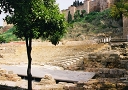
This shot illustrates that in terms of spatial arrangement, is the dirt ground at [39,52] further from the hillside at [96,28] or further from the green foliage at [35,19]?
the green foliage at [35,19]

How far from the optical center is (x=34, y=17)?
10953mm

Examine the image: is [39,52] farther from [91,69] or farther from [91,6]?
[91,6]

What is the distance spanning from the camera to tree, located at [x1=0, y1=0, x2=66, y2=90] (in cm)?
1078

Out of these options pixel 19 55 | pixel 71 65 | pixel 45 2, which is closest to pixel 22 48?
pixel 19 55

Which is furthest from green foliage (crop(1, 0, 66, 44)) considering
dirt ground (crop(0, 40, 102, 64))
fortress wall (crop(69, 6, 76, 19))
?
fortress wall (crop(69, 6, 76, 19))

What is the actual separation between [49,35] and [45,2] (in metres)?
1.41

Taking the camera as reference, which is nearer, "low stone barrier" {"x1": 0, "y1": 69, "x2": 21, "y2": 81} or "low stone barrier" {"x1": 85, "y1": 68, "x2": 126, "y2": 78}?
"low stone barrier" {"x1": 85, "y1": 68, "x2": 126, "y2": 78}

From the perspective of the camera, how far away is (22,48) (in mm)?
35156

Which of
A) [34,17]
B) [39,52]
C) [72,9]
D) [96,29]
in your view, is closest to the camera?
[34,17]

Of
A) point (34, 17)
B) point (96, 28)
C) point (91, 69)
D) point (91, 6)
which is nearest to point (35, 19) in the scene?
point (34, 17)

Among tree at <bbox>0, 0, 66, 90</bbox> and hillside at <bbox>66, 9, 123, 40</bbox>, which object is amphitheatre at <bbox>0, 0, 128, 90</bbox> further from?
hillside at <bbox>66, 9, 123, 40</bbox>

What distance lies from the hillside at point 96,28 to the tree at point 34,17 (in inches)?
1489

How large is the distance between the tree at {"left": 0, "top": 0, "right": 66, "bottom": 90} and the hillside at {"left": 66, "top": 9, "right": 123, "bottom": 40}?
37.8 m

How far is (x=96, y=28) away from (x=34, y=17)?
4504cm
